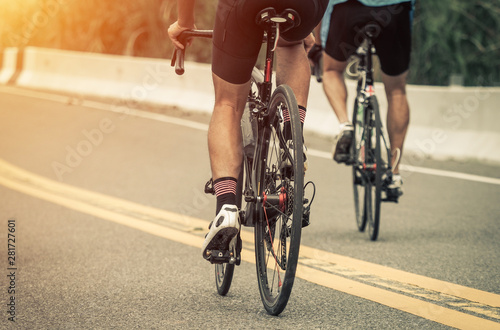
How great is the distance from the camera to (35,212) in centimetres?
696

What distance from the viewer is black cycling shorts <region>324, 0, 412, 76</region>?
247 inches

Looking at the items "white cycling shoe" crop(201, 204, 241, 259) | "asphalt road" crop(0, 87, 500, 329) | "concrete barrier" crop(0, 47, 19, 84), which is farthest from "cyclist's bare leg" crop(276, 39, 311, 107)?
"concrete barrier" crop(0, 47, 19, 84)

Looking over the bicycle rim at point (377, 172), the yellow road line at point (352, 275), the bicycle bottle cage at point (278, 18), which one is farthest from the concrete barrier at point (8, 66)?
the bicycle bottle cage at point (278, 18)

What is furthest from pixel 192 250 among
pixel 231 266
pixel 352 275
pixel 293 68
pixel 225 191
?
pixel 293 68

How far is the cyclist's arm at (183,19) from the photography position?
14.1 ft

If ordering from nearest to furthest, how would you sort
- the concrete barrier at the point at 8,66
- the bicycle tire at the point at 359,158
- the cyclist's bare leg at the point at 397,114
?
the bicycle tire at the point at 359,158
the cyclist's bare leg at the point at 397,114
the concrete barrier at the point at 8,66

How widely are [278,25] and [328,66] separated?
284cm

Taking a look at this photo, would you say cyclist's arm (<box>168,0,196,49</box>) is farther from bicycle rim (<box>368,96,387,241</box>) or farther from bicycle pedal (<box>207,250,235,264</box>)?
bicycle rim (<box>368,96,387,241</box>)

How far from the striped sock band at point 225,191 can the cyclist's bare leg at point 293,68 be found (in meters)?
0.57

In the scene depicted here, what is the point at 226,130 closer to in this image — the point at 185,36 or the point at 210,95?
the point at 185,36

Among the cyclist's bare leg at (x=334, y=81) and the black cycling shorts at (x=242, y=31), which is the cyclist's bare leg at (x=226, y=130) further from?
the cyclist's bare leg at (x=334, y=81)

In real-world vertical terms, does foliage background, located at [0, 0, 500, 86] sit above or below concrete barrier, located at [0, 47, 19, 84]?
above

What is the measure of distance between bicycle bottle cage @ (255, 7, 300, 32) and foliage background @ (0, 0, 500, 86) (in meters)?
11.0

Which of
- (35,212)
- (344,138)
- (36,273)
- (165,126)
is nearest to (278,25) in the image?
(36,273)
